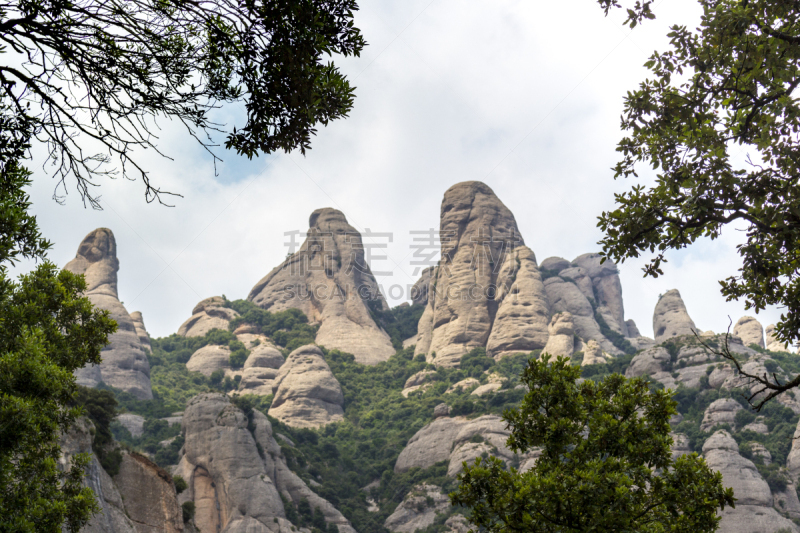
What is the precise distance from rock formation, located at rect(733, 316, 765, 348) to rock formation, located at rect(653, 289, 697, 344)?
9590mm

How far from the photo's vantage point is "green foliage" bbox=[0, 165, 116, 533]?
7789 millimetres

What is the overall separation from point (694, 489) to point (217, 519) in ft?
108

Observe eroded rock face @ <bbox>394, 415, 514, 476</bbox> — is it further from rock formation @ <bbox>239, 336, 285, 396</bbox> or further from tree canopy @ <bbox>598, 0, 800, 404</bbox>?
tree canopy @ <bbox>598, 0, 800, 404</bbox>

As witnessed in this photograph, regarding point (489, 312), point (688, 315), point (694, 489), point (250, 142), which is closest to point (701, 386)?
point (489, 312)

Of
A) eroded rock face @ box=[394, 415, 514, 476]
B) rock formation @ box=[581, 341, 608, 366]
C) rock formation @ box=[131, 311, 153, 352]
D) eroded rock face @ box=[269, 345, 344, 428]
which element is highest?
rock formation @ box=[131, 311, 153, 352]

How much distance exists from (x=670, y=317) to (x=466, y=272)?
29.3 m

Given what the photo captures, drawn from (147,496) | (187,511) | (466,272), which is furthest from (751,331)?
(147,496)

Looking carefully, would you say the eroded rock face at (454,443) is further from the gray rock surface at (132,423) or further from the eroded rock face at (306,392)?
the gray rock surface at (132,423)

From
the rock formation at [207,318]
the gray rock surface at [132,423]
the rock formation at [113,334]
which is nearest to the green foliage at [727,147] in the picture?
the gray rock surface at [132,423]

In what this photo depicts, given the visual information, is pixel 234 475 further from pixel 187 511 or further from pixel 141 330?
pixel 141 330

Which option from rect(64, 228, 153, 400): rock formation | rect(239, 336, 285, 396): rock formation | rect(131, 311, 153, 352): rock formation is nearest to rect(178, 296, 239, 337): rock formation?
rect(131, 311, 153, 352): rock formation

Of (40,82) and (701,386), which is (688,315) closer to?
(701,386)

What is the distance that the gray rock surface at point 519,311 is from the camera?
66438mm

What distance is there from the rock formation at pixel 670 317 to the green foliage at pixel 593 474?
74.4m
